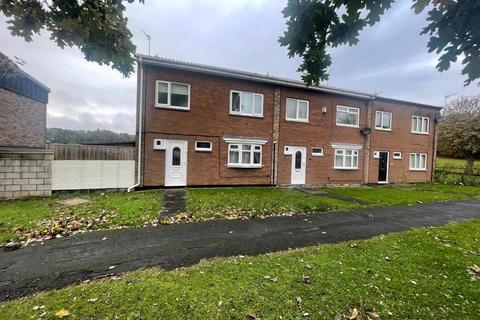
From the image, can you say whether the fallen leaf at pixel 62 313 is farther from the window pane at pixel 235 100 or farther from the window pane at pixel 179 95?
the window pane at pixel 235 100

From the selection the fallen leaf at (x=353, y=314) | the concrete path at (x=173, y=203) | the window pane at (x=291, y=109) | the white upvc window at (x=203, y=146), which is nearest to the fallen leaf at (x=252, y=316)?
the fallen leaf at (x=353, y=314)

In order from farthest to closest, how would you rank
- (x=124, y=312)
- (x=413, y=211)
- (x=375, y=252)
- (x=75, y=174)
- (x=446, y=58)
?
(x=75, y=174), (x=413, y=211), (x=375, y=252), (x=124, y=312), (x=446, y=58)

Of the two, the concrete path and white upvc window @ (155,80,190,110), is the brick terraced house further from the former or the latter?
the concrete path

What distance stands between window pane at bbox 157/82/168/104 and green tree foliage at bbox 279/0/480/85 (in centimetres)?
983

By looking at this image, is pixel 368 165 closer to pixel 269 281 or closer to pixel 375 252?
pixel 375 252

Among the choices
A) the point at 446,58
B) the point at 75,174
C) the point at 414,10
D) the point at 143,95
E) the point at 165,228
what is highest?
the point at 143,95

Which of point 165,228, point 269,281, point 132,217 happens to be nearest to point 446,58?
point 269,281

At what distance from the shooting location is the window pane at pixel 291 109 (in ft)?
49.4

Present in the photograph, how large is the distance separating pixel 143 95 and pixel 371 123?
15268 mm

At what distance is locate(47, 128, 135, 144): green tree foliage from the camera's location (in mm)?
28108

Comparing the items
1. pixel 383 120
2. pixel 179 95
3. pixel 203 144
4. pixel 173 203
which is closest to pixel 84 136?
pixel 179 95

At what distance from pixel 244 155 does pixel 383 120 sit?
11.4 meters

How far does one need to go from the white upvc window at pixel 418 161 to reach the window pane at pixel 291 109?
1112 centimetres

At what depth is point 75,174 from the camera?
10.5m
